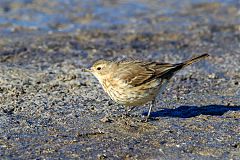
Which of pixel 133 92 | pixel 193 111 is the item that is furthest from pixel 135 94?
pixel 193 111

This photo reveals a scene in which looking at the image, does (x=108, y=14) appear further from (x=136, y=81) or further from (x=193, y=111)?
(x=136, y=81)

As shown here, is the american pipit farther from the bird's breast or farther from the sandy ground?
the sandy ground

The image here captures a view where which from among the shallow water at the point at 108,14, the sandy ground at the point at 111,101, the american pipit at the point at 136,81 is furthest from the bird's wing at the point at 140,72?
the shallow water at the point at 108,14

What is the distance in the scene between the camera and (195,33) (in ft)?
52.9

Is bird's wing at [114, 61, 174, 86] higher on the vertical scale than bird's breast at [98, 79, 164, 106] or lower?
higher

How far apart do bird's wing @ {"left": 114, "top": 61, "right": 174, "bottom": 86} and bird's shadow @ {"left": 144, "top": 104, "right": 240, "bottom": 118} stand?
0.58m

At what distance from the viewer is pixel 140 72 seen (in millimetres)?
9773

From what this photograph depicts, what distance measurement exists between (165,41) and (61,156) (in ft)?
25.0

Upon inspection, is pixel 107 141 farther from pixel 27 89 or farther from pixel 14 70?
pixel 14 70

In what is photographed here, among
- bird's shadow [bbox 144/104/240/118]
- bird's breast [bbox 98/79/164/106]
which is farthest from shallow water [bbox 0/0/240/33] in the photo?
bird's breast [bbox 98/79/164/106]

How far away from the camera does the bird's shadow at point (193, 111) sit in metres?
9.87

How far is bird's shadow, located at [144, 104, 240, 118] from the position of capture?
9.87m

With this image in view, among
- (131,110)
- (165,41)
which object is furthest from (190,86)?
(165,41)

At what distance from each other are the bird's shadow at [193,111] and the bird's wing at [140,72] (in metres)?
0.58
